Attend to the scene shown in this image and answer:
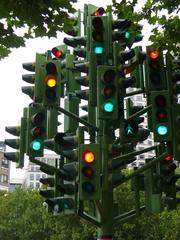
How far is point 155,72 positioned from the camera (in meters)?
7.51

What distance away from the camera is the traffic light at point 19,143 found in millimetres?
7582

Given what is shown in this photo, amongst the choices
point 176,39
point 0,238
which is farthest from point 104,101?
point 0,238

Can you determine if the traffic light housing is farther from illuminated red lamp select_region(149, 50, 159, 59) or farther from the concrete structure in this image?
the concrete structure

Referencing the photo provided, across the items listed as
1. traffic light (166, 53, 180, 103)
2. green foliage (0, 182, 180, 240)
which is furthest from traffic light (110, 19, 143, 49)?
green foliage (0, 182, 180, 240)

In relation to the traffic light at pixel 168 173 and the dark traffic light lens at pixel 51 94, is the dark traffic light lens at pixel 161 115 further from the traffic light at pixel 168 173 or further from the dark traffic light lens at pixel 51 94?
the dark traffic light lens at pixel 51 94

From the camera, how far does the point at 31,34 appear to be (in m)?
6.50

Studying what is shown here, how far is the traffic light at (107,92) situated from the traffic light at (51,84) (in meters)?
0.81

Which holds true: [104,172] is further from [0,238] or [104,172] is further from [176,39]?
[0,238]

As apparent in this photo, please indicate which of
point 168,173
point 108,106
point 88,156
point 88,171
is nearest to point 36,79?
point 108,106

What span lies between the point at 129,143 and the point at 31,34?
333 centimetres

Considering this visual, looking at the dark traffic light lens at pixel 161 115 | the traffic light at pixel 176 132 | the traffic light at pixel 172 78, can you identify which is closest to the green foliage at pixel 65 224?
the traffic light at pixel 172 78

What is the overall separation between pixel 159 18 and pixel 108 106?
365 centimetres

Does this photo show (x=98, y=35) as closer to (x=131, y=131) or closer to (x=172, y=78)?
(x=172, y=78)

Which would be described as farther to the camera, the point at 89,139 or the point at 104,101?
the point at 89,139
